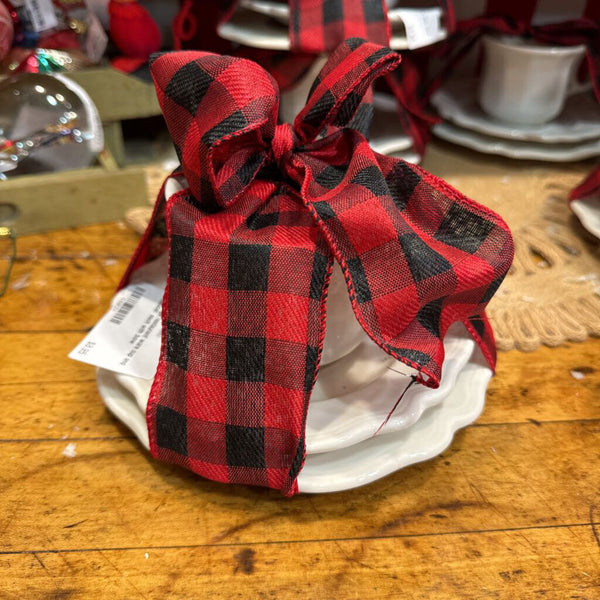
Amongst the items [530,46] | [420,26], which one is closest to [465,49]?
[530,46]

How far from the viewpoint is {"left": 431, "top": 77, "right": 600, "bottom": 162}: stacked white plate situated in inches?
36.5

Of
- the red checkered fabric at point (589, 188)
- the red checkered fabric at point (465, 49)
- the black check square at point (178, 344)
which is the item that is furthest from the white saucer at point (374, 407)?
the red checkered fabric at point (465, 49)

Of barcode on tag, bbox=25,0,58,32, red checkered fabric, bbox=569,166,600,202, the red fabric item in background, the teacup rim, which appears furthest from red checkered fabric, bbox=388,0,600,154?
barcode on tag, bbox=25,0,58,32

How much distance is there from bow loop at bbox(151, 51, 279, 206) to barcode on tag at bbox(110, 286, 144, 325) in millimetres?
162

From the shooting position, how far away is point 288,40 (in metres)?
0.79

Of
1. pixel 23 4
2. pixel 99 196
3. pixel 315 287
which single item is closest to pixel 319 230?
pixel 315 287

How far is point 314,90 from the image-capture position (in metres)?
0.49

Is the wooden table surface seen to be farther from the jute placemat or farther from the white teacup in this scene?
the white teacup

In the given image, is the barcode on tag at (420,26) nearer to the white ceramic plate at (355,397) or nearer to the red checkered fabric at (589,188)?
the red checkered fabric at (589,188)

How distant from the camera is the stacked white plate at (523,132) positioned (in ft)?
3.04

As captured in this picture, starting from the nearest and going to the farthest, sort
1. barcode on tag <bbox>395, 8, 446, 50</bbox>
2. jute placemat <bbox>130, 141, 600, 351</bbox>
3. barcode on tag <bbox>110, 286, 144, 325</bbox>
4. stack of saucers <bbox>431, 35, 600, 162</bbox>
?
barcode on tag <bbox>110, 286, 144, 325</bbox>, jute placemat <bbox>130, 141, 600, 351</bbox>, barcode on tag <bbox>395, 8, 446, 50</bbox>, stack of saucers <bbox>431, 35, 600, 162</bbox>

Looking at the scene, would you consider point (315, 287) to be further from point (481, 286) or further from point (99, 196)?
point (99, 196)

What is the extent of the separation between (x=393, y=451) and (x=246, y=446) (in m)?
0.11

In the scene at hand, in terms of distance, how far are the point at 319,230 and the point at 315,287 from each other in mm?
38
